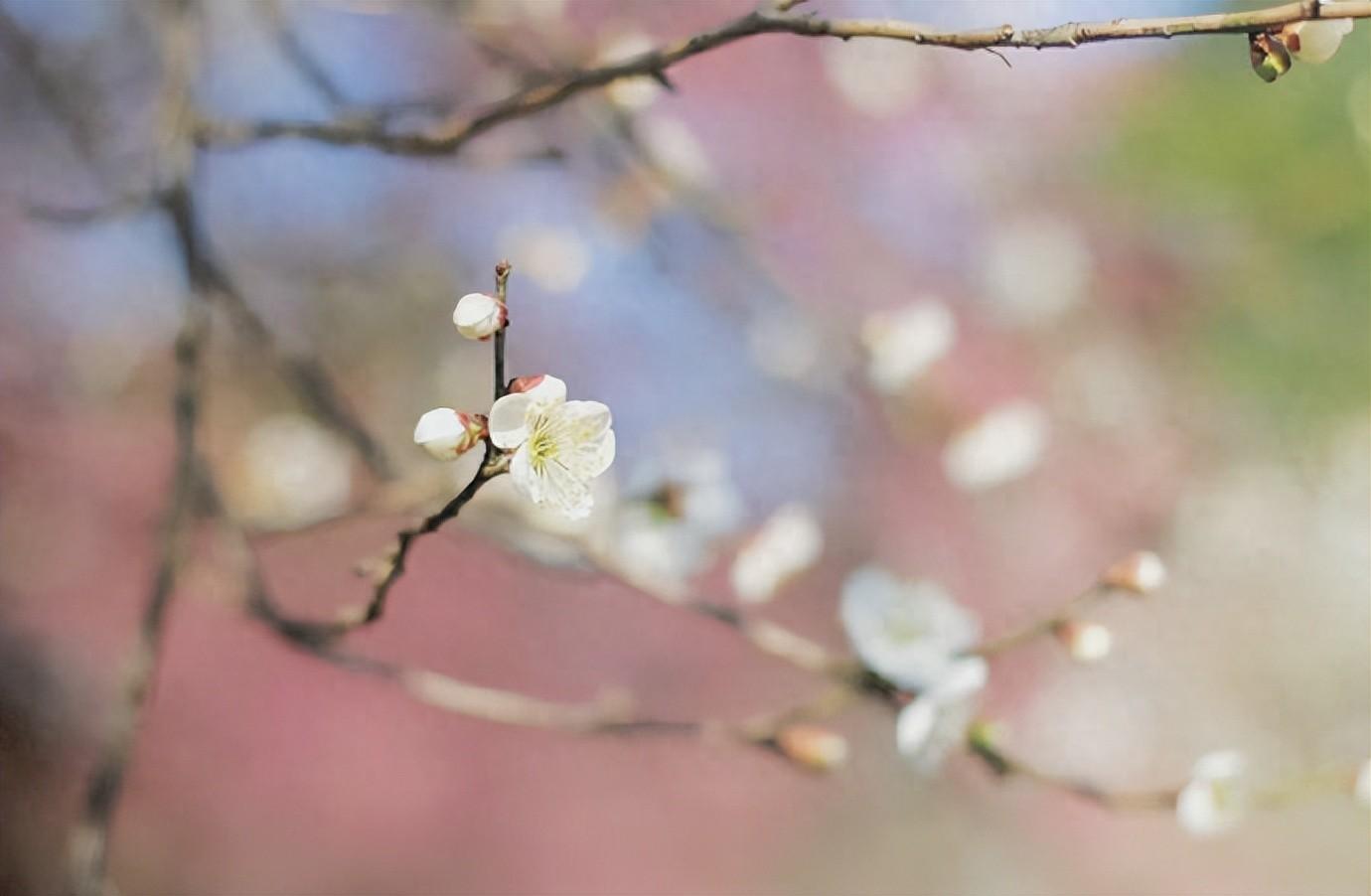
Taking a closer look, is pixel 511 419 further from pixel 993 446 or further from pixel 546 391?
pixel 993 446

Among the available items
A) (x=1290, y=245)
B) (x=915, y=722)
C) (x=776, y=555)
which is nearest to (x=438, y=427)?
(x=915, y=722)

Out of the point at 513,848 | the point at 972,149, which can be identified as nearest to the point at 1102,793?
the point at 513,848

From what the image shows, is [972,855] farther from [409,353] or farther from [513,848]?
[409,353]

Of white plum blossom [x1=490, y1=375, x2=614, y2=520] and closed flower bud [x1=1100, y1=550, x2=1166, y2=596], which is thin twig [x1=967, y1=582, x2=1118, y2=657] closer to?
closed flower bud [x1=1100, y1=550, x2=1166, y2=596]

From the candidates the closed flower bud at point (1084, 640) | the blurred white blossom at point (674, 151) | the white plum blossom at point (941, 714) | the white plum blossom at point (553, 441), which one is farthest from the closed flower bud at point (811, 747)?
the blurred white blossom at point (674, 151)

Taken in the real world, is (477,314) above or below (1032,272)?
below

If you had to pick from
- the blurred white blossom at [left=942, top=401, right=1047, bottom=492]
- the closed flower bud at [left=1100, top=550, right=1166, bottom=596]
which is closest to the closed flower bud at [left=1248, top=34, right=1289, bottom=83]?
the closed flower bud at [left=1100, top=550, right=1166, bottom=596]
